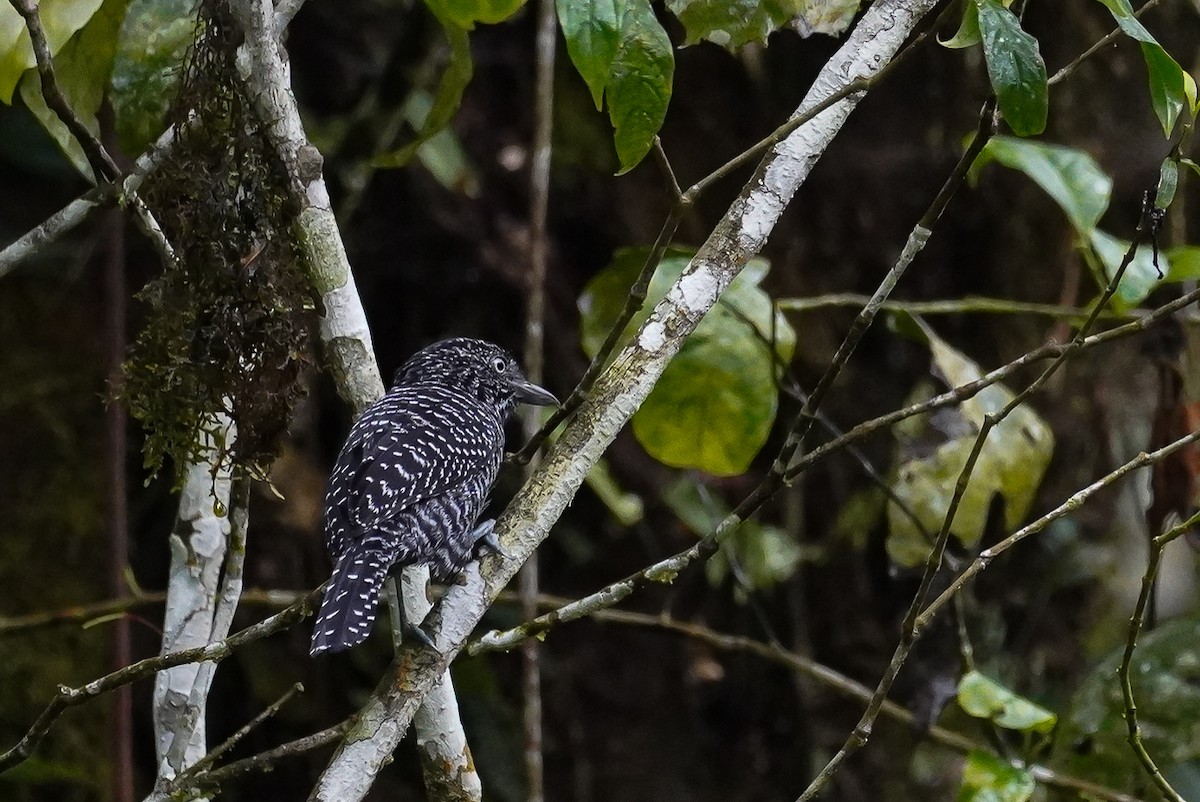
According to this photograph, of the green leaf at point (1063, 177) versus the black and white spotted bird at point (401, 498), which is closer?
the black and white spotted bird at point (401, 498)

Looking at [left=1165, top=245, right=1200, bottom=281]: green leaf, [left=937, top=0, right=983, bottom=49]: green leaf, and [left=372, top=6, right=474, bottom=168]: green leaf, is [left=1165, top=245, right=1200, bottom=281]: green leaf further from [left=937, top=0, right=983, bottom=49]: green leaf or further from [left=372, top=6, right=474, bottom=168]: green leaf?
[left=372, top=6, right=474, bottom=168]: green leaf

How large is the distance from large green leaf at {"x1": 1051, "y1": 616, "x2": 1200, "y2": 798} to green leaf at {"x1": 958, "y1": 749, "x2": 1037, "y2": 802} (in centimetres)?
49

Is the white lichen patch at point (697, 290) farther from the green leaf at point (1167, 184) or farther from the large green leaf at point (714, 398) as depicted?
the green leaf at point (1167, 184)

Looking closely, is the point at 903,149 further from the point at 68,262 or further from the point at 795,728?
the point at 68,262

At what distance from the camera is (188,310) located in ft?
7.35

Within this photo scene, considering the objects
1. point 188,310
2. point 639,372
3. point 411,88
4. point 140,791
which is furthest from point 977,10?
point 140,791

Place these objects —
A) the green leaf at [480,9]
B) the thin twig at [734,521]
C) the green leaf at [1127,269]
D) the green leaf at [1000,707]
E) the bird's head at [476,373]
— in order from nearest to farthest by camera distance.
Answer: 1. the green leaf at [480,9]
2. the thin twig at [734,521]
3. the green leaf at [1000,707]
4. the green leaf at [1127,269]
5. the bird's head at [476,373]

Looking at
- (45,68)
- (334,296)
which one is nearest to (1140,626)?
(334,296)

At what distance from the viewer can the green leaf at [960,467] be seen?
112 inches

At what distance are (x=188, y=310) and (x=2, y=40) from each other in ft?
1.70

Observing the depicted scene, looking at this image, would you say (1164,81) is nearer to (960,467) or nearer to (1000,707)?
(1000,707)

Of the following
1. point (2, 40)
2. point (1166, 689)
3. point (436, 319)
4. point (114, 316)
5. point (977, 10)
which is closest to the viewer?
point (977, 10)

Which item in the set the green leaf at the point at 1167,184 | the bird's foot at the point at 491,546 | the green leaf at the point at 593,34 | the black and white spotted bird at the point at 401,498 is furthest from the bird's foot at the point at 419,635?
the green leaf at the point at 1167,184

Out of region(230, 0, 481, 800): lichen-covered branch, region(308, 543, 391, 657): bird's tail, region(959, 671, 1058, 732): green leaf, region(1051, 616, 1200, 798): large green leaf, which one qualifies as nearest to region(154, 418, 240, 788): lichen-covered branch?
region(308, 543, 391, 657): bird's tail
